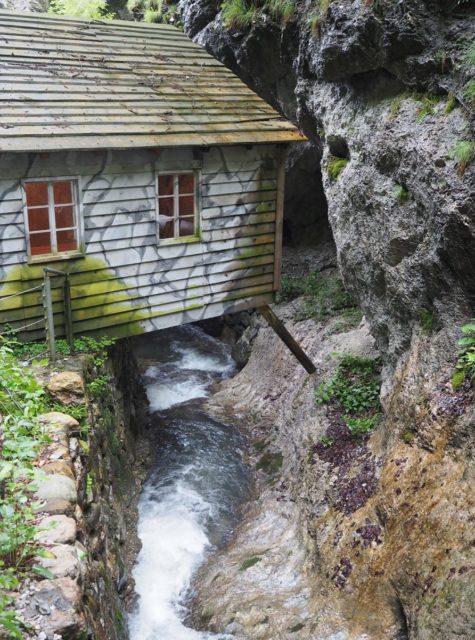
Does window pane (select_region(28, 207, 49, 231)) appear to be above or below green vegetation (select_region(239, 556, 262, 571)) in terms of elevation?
above

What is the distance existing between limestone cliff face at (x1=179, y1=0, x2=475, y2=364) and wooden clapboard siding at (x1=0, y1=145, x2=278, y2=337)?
1.50 m

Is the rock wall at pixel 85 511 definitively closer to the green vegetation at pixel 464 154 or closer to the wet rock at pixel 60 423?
the wet rock at pixel 60 423

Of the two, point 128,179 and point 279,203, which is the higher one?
point 128,179

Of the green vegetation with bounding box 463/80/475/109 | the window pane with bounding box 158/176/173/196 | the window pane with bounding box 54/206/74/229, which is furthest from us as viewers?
the window pane with bounding box 158/176/173/196

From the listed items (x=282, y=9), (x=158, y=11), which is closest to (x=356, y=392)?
(x=282, y=9)

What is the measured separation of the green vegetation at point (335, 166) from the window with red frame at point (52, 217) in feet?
13.3

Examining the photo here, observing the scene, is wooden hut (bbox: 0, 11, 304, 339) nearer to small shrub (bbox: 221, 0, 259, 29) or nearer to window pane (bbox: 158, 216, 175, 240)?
window pane (bbox: 158, 216, 175, 240)

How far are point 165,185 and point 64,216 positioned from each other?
1684 mm

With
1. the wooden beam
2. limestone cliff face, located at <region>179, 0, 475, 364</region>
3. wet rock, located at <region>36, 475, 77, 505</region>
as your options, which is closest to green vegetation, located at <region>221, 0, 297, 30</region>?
limestone cliff face, located at <region>179, 0, 475, 364</region>

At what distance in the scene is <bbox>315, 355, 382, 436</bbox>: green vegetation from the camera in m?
8.73

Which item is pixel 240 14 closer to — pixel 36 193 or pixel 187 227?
pixel 187 227

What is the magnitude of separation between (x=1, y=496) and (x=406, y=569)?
421 centimetres

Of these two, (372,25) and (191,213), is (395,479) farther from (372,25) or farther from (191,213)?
(372,25)

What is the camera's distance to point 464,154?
6.17 meters
